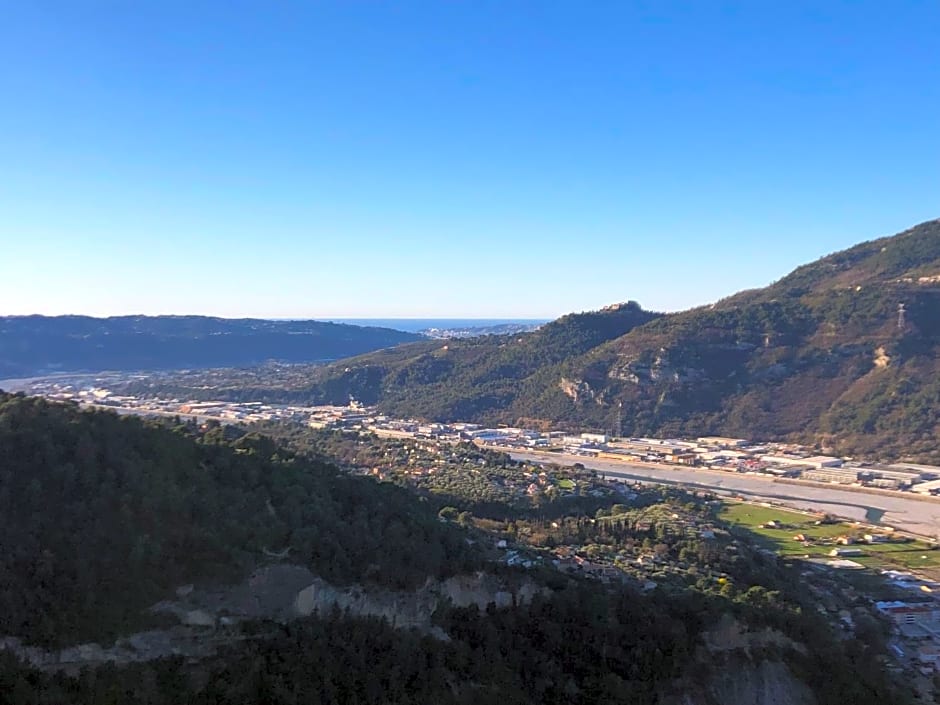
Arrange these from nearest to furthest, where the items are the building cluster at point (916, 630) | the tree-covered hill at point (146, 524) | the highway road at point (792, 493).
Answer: the tree-covered hill at point (146, 524)
the building cluster at point (916, 630)
the highway road at point (792, 493)

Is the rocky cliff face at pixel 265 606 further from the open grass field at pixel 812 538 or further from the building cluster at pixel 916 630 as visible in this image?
the open grass field at pixel 812 538

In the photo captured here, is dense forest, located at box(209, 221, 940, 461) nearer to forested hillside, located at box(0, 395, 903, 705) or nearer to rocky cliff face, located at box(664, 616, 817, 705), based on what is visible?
rocky cliff face, located at box(664, 616, 817, 705)

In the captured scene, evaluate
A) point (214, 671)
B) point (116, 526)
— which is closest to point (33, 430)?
point (116, 526)

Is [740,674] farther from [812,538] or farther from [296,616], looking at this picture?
[812,538]

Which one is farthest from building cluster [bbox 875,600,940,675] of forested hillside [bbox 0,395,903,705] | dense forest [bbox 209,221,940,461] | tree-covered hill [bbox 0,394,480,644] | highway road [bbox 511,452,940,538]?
dense forest [bbox 209,221,940,461]

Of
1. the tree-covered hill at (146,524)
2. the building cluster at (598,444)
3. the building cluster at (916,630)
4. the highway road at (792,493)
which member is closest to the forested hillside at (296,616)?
the tree-covered hill at (146,524)

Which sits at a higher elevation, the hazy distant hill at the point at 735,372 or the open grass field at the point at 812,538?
the hazy distant hill at the point at 735,372
